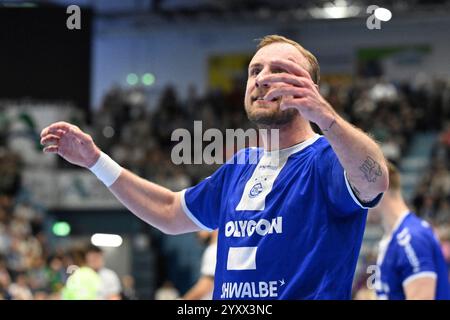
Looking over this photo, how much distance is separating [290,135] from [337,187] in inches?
17.7

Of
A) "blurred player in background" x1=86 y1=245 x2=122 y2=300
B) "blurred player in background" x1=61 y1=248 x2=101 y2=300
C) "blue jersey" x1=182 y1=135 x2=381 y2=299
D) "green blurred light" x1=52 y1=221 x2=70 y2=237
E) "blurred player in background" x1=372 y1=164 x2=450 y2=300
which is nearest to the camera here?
"blue jersey" x1=182 y1=135 x2=381 y2=299

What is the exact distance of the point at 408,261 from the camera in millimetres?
5289

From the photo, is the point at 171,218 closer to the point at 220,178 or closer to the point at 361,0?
the point at 220,178

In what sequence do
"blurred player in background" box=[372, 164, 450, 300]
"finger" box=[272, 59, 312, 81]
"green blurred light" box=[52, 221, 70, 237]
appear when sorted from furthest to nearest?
"green blurred light" box=[52, 221, 70, 237] < "blurred player in background" box=[372, 164, 450, 300] < "finger" box=[272, 59, 312, 81]

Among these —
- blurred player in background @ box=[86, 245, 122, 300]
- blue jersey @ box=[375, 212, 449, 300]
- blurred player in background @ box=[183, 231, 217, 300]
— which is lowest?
blurred player in background @ box=[86, 245, 122, 300]

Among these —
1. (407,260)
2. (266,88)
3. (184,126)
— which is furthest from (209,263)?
(184,126)

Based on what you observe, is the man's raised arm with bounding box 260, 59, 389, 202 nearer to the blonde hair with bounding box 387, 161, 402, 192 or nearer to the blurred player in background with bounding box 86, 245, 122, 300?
the blonde hair with bounding box 387, 161, 402, 192

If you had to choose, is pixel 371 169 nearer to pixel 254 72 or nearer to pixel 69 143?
pixel 254 72

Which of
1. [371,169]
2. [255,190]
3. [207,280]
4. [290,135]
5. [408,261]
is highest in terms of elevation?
[290,135]

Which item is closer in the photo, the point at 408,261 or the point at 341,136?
the point at 341,136

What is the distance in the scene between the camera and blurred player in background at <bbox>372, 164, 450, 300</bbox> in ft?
17.1

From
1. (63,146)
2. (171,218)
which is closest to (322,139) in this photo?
(171,218)

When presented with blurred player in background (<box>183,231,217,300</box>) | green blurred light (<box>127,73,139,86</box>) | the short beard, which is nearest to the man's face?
the short beard

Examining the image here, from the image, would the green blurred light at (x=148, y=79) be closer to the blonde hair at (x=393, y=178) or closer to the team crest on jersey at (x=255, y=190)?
the blonde hair at (x=393, y=178)
